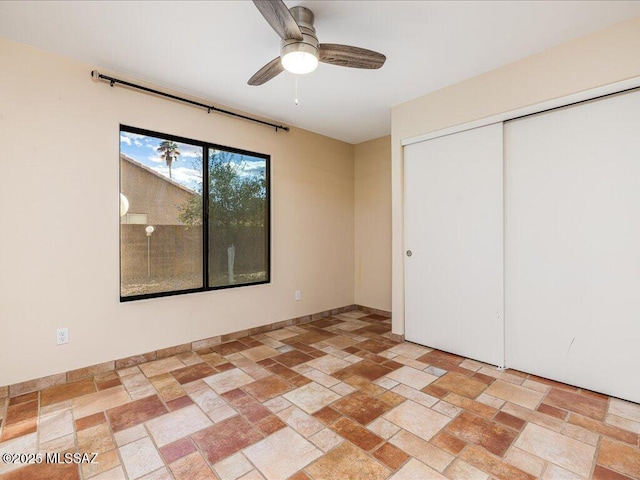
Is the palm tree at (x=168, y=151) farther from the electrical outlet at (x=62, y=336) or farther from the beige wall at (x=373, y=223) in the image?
the beige wall at (x=373, y=223)

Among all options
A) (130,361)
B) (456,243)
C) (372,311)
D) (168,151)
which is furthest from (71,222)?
(372,311)

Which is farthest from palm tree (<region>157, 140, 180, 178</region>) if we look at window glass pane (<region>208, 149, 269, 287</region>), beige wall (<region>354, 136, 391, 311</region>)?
beige wall (<region>354, 136, 391, 311</region>)

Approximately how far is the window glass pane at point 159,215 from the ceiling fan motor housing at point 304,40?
5.66ft

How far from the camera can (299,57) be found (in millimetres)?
1978

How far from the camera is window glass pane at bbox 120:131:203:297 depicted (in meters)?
2.90

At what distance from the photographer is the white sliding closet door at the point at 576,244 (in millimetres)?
2260

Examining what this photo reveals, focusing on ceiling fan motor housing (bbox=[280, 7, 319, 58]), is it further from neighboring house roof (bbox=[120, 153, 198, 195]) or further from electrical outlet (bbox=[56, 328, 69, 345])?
electrical outlet (bbox=[56, 328, 69, 345])

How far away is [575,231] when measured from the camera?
2469 millimetres

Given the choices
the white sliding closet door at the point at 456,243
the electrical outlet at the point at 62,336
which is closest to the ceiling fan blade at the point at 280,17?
the white sliding closet door at the point at 456,243

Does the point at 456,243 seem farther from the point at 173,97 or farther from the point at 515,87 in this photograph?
the point at 173,97

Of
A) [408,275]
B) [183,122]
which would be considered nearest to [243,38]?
[183,122]

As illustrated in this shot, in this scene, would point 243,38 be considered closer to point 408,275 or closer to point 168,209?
point 168,209

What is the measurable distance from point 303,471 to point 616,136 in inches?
116

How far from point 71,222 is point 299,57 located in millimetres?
2189
